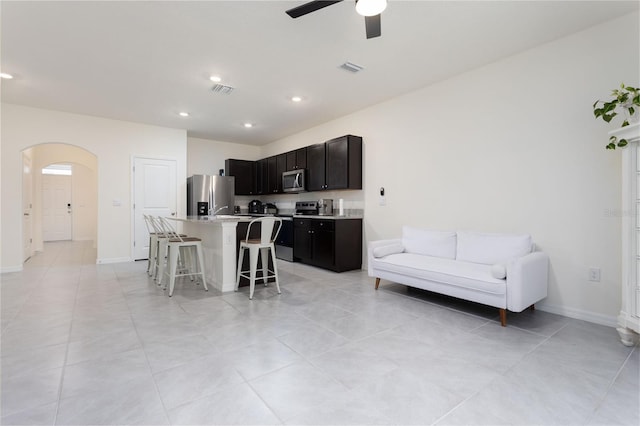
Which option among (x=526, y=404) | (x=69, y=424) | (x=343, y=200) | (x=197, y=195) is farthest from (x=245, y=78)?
(x=526, y=404)

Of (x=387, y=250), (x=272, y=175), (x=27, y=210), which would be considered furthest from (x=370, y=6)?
(x=27, y=210)

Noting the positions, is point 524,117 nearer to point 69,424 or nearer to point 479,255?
point 479,255

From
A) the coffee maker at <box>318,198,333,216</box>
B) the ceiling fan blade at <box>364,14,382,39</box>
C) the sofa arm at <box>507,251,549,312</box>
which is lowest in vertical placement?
the sofa arm at <box>507,251,549,312</box>

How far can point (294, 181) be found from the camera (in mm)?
6066

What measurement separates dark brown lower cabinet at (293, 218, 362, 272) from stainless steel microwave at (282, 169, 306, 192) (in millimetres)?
816

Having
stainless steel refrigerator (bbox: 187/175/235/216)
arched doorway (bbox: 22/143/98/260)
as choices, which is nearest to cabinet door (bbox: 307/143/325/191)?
Answer: stainless steel refrigerator (bbox: 187/175/235/216)

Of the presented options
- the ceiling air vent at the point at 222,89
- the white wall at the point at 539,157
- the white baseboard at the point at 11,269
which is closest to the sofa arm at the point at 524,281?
the white wall at the point at 539,157

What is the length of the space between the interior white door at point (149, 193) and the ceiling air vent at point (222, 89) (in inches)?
104

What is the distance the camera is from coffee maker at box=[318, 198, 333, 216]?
5629 mm

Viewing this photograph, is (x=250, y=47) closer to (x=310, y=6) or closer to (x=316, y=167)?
(x=310, y=6)

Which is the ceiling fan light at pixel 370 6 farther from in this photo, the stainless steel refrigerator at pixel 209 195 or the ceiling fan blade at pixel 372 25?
the stainless steel refrigerator at pixel 209 195

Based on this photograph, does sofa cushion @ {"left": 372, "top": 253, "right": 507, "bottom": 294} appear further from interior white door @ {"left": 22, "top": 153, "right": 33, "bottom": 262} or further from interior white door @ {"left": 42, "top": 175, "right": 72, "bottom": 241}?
interior white door @ {"left": 42, "top": 175, "right": 72, "bottom": 241}

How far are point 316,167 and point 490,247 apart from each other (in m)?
3.26

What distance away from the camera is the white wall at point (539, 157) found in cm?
274
